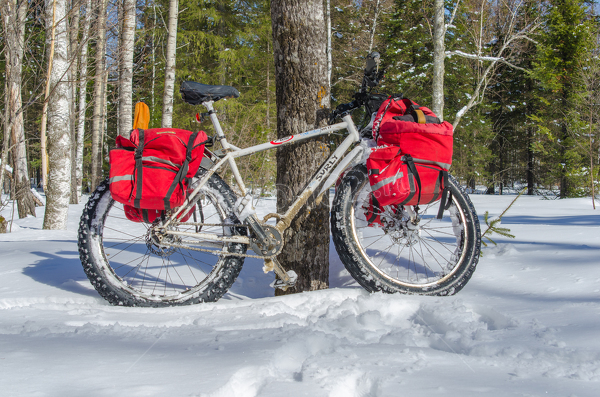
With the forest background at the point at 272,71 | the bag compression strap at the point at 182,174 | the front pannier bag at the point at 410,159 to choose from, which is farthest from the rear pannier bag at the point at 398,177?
the forest background at the point at 272,71

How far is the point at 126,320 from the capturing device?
6.13ft

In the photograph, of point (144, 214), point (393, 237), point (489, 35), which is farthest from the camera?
point (489, 35)

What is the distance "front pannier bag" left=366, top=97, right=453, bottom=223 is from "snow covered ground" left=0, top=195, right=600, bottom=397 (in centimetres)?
64

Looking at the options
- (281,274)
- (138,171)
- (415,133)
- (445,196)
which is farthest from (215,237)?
(445,196)

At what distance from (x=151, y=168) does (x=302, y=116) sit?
42.1 inches

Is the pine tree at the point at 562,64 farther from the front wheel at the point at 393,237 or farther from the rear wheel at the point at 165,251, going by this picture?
the rear wheel at the point at 165,251

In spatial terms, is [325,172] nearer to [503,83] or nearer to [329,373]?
[329,373]

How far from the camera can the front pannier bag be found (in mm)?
2209

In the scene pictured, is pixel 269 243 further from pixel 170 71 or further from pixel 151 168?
pixel 170 71

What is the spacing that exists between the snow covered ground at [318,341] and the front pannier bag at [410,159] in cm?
64

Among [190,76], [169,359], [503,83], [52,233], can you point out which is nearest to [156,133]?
[169,359]

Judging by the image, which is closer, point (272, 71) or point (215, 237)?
point (215, 237)

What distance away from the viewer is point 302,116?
252 cm

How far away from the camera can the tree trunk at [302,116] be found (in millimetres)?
2477
